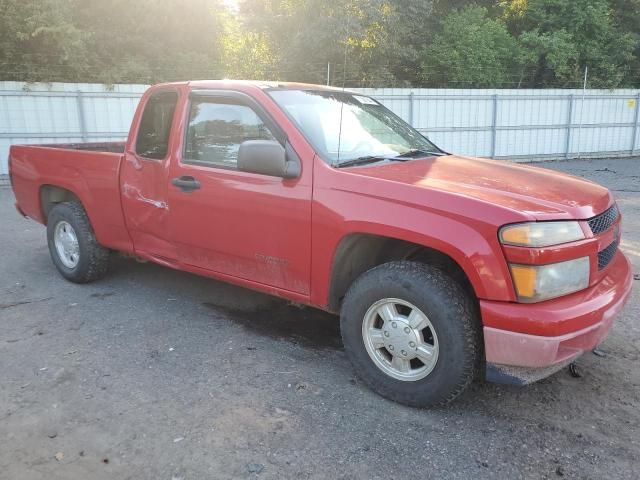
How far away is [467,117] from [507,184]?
13.9 m

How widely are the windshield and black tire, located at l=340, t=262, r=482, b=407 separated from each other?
0.83 m

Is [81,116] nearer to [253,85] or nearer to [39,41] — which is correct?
[39,41]

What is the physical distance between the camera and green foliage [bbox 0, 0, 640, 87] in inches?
605

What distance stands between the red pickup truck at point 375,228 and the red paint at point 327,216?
0.01 metres

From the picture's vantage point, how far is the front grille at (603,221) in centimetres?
315

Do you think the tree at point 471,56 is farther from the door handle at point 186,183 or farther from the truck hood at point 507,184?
the door handle at point 186,183

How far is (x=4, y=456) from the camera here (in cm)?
286

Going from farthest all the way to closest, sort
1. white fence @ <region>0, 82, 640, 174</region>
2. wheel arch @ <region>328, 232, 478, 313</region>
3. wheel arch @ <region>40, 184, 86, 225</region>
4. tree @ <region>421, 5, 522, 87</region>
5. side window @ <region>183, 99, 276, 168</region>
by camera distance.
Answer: tree @ <region>421, 5, 522, 87</region>
white fence @ <region>0, 82, 640, 174</region>
wheel arch @ <region>40, 184, 86, 225</region>
side window @ <region>183, 99, 276, 168</region>
wheel arch @ <region>328, 232, 478, 313</region>

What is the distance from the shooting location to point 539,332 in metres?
2.81

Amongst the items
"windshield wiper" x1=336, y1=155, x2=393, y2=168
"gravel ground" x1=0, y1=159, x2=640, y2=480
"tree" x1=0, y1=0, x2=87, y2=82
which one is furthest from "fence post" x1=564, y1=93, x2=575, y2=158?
"windshield wiper" x1=336, y1=155, x2=393, y2=168

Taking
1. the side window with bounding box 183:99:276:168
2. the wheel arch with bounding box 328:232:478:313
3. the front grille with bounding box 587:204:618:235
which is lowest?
the wheel arch with bounding box 328:232:478:313

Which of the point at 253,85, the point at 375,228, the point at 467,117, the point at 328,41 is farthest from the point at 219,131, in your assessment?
the point at 328,41

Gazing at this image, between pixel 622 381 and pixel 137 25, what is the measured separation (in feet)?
55.0

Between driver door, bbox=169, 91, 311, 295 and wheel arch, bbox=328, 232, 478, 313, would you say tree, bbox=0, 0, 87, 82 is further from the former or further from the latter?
wheel arch, bbox=328, 232, 478, 313
